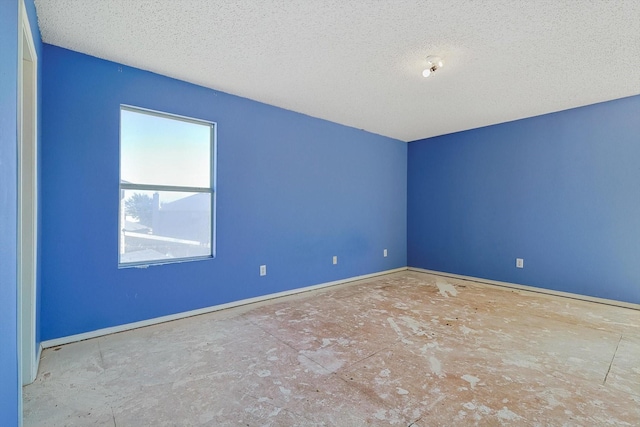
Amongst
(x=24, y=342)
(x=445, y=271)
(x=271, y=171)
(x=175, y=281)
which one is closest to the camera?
(x=24, y=342)

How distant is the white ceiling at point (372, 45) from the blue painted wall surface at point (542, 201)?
523 mm

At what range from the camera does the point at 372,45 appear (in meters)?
2.45

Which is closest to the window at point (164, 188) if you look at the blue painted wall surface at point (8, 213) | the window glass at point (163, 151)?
the window glass at point (163, 151)

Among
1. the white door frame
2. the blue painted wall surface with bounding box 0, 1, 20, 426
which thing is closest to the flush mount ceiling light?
the blue painted wall surface with bounding box 0, 1, 20, 426

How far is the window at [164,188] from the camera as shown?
2.83 metres

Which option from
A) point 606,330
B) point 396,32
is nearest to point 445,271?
point 606,330

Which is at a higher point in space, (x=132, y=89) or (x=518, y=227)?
(x=132, y=89)

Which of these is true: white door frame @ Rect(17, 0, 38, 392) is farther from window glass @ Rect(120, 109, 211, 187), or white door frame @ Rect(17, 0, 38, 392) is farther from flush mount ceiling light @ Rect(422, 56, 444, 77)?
flush mount ceiling light @ Rect(422, 56, 444, 77)

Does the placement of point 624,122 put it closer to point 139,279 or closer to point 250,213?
point 250,213

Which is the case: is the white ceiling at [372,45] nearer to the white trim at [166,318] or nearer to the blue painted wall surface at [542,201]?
the blue painted wall surface at [542,201]

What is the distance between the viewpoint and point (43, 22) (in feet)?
7.07

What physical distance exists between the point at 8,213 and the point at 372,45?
2478 mm

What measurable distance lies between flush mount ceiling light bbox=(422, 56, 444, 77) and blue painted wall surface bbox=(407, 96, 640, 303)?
2350 mm

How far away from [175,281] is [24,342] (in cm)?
121
